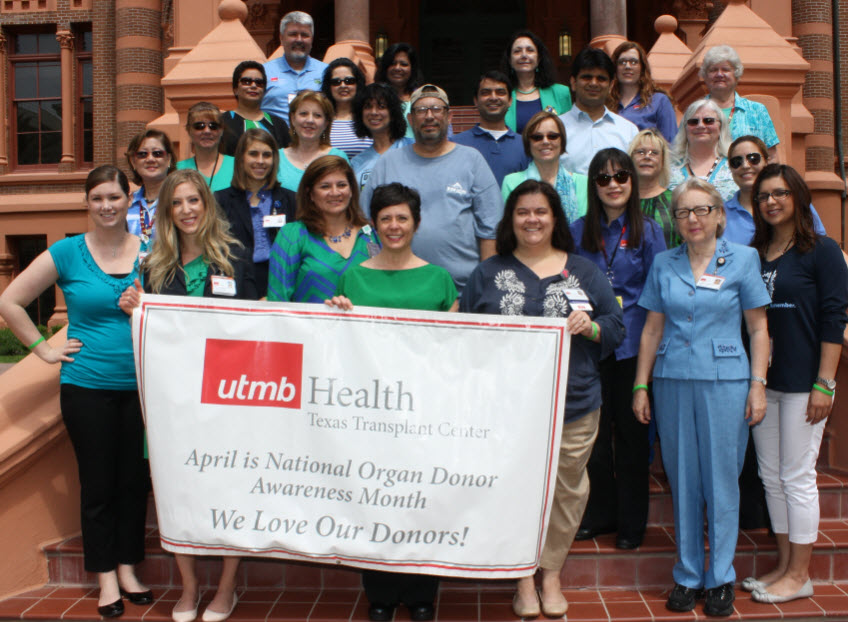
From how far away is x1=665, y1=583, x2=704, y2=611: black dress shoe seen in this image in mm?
3596

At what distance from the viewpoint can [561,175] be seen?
4445 millimetres

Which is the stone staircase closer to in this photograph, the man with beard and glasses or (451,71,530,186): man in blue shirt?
the man with beard and glasses

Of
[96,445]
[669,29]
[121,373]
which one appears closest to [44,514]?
[96,445]

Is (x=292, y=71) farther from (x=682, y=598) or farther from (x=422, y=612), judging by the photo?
(x=682, y=598)

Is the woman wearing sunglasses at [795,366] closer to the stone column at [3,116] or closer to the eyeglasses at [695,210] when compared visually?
the eyeglasses at [695,210]

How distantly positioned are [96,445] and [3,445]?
2.50ft

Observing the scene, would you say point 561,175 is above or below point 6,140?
below

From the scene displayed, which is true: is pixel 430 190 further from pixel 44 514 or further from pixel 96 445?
pixel 44 514

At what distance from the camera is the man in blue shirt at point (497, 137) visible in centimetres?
505

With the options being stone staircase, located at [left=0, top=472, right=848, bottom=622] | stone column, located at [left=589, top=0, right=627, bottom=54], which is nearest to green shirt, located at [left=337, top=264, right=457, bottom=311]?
stone staircase, located at [left=0, top=472, right=848, bottom=622]

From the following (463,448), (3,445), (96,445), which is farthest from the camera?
(3,445)

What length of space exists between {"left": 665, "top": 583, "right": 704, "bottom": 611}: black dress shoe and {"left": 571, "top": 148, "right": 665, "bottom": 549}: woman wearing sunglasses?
1.19 ft

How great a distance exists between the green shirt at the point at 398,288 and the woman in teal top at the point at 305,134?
1.41 m

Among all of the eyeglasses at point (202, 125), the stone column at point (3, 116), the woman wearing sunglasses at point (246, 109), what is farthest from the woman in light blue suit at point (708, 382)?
the stone column at point (3, 116)
